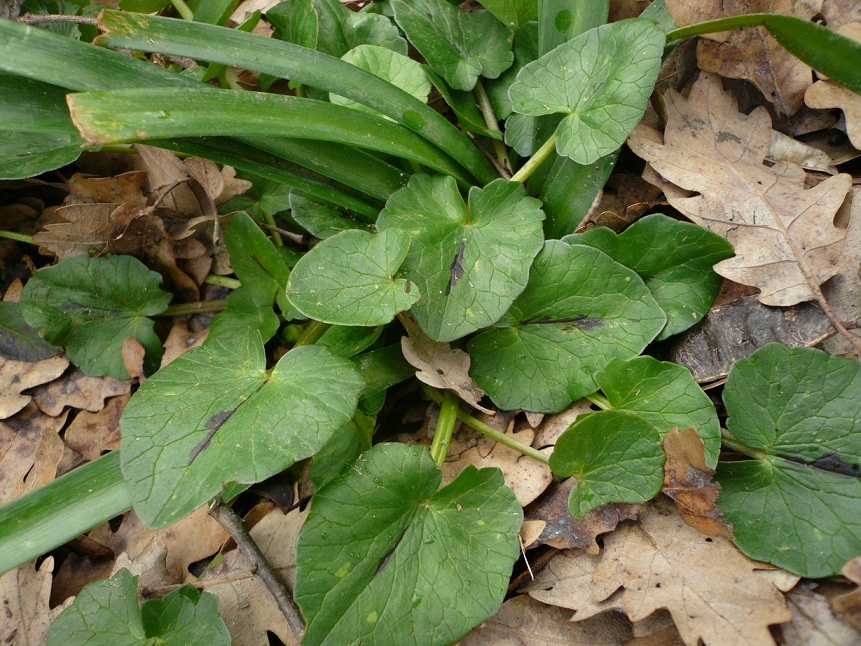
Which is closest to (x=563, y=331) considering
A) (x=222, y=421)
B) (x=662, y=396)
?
(x=662, y=396)

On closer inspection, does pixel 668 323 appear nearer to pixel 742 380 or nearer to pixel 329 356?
pixel 742 380

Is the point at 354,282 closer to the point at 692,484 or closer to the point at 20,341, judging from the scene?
the point at 692,484

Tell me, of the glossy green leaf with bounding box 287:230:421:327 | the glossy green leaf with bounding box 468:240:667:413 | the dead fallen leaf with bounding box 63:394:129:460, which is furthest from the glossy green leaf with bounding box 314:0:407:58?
the dead fallen leaf with bounding box 63:394:129:460

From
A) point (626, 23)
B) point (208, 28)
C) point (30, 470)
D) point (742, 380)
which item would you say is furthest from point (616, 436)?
point (30, 470)

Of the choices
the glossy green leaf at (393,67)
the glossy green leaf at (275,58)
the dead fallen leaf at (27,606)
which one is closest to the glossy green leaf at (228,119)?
the glossy green leaf at (275,58)

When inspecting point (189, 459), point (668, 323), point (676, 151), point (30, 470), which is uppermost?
point (676, 151)

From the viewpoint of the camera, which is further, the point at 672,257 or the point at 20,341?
the point at 20,341
